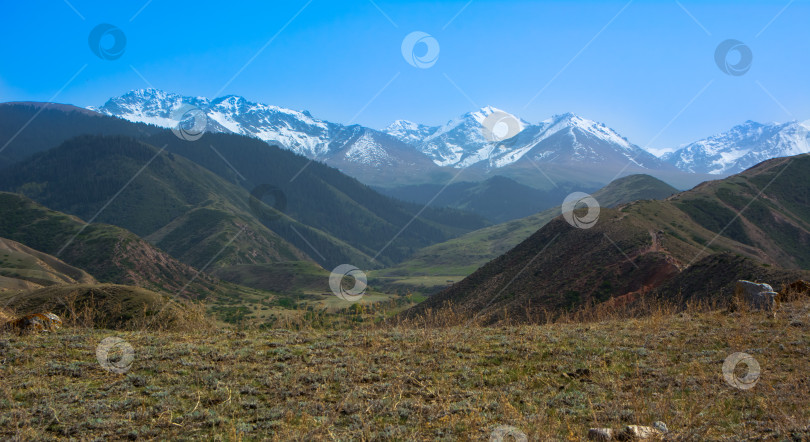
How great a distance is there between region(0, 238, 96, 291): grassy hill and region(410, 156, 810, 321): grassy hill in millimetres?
36483

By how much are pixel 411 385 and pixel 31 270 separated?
196 ft

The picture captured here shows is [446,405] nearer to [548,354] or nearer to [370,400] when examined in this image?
[370,400]

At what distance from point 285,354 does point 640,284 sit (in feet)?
102

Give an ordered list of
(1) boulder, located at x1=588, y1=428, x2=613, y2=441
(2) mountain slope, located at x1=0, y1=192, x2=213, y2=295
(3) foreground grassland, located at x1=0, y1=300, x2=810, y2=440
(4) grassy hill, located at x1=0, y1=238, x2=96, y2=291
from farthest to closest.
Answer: (2) mountain slope, located at x1=0, y1=192, x2=213, y2=295 < (4) grassy hill, located at x1=0, y1=238, x2=96, y2=291 < (3) foreground grassland, located at x1=0, y1=300, x2=810, y2=440 < (1) boulder, located at x1=588, y1=428, x2=613, y2=441

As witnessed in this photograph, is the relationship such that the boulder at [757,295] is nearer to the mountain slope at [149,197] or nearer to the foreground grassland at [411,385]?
the foreground grassland at [411,385]

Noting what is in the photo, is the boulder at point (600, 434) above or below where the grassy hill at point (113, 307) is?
below

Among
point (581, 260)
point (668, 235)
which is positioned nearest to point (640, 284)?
point (581, 260)

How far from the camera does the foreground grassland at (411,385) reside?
712 centimetres

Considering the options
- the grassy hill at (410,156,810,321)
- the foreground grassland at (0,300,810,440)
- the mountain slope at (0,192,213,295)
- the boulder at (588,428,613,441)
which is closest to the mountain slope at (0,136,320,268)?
the mountain slope at (0,192,213,295)

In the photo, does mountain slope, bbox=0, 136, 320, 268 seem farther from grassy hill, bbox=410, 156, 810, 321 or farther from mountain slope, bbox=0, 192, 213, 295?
Result: grassy hill, bbox=410, 156, 810, 321

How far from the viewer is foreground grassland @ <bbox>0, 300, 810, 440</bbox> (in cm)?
712

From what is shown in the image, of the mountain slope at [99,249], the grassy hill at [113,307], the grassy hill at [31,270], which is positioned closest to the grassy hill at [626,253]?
the grassy hill at [113,307]

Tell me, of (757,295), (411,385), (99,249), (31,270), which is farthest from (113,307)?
(99,249)

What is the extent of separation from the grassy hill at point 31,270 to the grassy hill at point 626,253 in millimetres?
36483
